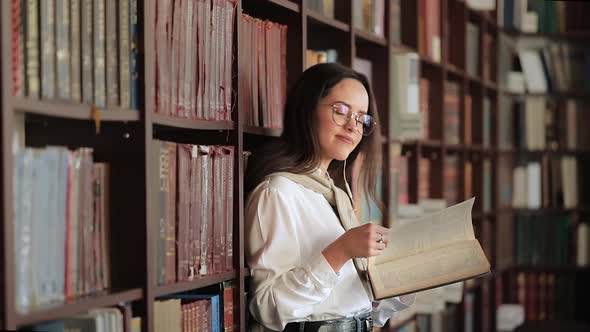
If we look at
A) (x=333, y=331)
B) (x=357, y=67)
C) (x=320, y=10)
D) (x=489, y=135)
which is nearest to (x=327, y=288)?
(x=333, y=331)

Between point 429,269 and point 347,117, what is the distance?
0.43 m

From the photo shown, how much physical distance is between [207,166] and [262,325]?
1.41ft

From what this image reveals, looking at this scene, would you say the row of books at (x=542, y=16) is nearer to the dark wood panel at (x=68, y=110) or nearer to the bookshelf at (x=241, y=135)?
the bookshelf at (x=241, y=135)

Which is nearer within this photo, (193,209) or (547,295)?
(193,209)

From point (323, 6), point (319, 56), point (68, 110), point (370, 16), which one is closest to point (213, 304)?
point (68, 110)

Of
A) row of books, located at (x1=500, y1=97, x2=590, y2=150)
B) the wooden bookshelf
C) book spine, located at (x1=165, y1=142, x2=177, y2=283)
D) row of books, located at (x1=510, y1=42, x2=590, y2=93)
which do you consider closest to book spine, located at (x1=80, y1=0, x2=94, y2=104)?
book spine, located at (x1=165, y1=142, x2=177, y2=283)

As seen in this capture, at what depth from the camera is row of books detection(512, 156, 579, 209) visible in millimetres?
4516

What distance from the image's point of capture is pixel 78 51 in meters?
1.39

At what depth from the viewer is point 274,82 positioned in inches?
83.4

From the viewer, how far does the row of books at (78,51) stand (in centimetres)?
129

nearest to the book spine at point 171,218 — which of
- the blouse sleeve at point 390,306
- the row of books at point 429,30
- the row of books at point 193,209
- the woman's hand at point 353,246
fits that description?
the row of books at point 193,209

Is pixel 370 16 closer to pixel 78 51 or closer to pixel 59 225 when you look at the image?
pixel 78 51

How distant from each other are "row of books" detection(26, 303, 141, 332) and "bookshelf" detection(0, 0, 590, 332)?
0.12ft

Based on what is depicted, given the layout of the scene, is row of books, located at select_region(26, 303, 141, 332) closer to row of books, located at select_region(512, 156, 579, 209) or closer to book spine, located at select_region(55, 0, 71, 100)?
book spine, located at select_region(55, 0, 71, 100)
